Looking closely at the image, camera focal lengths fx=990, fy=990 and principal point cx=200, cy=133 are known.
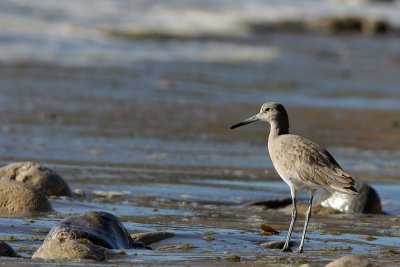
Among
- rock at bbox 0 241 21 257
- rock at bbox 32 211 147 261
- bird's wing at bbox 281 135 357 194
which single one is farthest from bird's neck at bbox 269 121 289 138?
rock at bbox 0 241 21 257

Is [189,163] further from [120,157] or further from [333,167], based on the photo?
[333,167]

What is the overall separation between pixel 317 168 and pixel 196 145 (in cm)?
457

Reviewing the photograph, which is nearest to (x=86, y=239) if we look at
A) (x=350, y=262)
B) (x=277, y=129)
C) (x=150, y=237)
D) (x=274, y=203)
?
(x=150, y=237)

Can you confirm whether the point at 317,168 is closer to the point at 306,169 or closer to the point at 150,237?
the point at 306,169

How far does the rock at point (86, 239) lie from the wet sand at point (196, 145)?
0.16 m

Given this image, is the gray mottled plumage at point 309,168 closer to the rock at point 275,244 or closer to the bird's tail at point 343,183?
the bird's tail at point 343,183

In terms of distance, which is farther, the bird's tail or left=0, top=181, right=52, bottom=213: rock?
left=0, top=181, right=52, bottom=213: rock

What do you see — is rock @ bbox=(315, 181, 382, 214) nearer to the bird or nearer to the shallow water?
the shallow water

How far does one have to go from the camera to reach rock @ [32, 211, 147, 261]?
5613 mm

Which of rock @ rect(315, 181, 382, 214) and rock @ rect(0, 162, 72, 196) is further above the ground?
rock @ rect(0, 162, 72, 196)

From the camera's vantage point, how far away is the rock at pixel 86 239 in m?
5.61

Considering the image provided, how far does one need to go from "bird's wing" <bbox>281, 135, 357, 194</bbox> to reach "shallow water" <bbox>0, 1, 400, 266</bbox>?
415 mm

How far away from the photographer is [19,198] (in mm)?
7039

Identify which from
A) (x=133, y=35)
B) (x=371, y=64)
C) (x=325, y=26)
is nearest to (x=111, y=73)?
(x=133, y=35)
